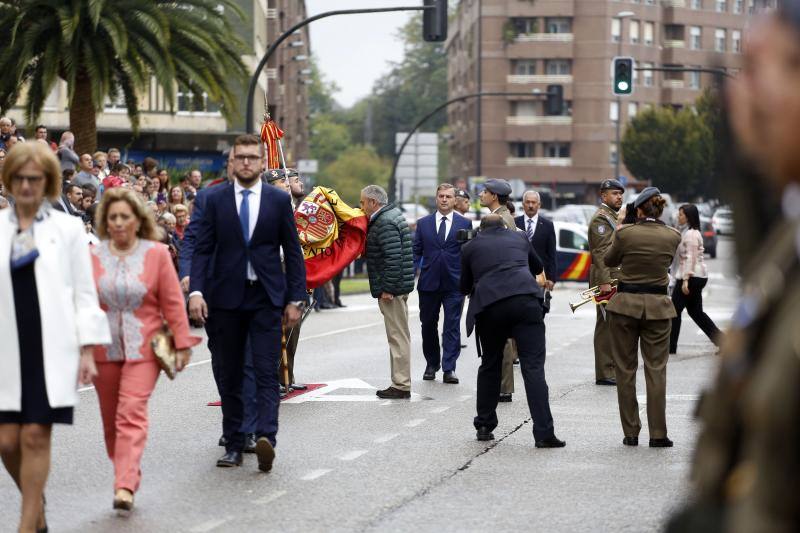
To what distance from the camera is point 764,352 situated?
88.6 inches

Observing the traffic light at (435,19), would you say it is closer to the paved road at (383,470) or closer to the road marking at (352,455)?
the paved road at (383,470)

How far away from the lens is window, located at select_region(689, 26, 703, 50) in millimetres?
104562

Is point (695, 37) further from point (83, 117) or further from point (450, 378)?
point (450, 378)

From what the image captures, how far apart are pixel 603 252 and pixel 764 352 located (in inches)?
492

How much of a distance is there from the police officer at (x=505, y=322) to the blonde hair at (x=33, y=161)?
170 inches

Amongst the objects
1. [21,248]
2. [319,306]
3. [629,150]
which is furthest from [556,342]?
[629,150]

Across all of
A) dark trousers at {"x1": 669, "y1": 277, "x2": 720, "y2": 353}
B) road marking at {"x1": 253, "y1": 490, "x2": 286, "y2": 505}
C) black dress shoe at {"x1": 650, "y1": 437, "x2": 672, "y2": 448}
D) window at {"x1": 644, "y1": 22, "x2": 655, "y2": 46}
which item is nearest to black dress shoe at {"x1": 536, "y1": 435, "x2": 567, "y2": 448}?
black dress shoe at {"x1": 650, "y1": 437, "x2": 672, "y2": 448}

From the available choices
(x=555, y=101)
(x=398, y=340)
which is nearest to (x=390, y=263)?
(x=398, y=340)

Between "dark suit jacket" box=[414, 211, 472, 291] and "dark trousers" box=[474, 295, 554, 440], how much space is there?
447 cm

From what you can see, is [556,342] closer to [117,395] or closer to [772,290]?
[117,395]

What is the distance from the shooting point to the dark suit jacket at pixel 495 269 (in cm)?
1038

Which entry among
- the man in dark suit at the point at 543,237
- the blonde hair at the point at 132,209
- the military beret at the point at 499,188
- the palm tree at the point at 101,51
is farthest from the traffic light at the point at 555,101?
the blonde hair at the point at 132,209

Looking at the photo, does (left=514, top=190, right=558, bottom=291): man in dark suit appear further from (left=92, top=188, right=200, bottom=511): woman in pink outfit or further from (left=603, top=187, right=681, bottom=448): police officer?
(left=92, top=188, right=200, bottom=511): woman in pink outfit

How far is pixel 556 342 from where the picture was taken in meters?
20.5
